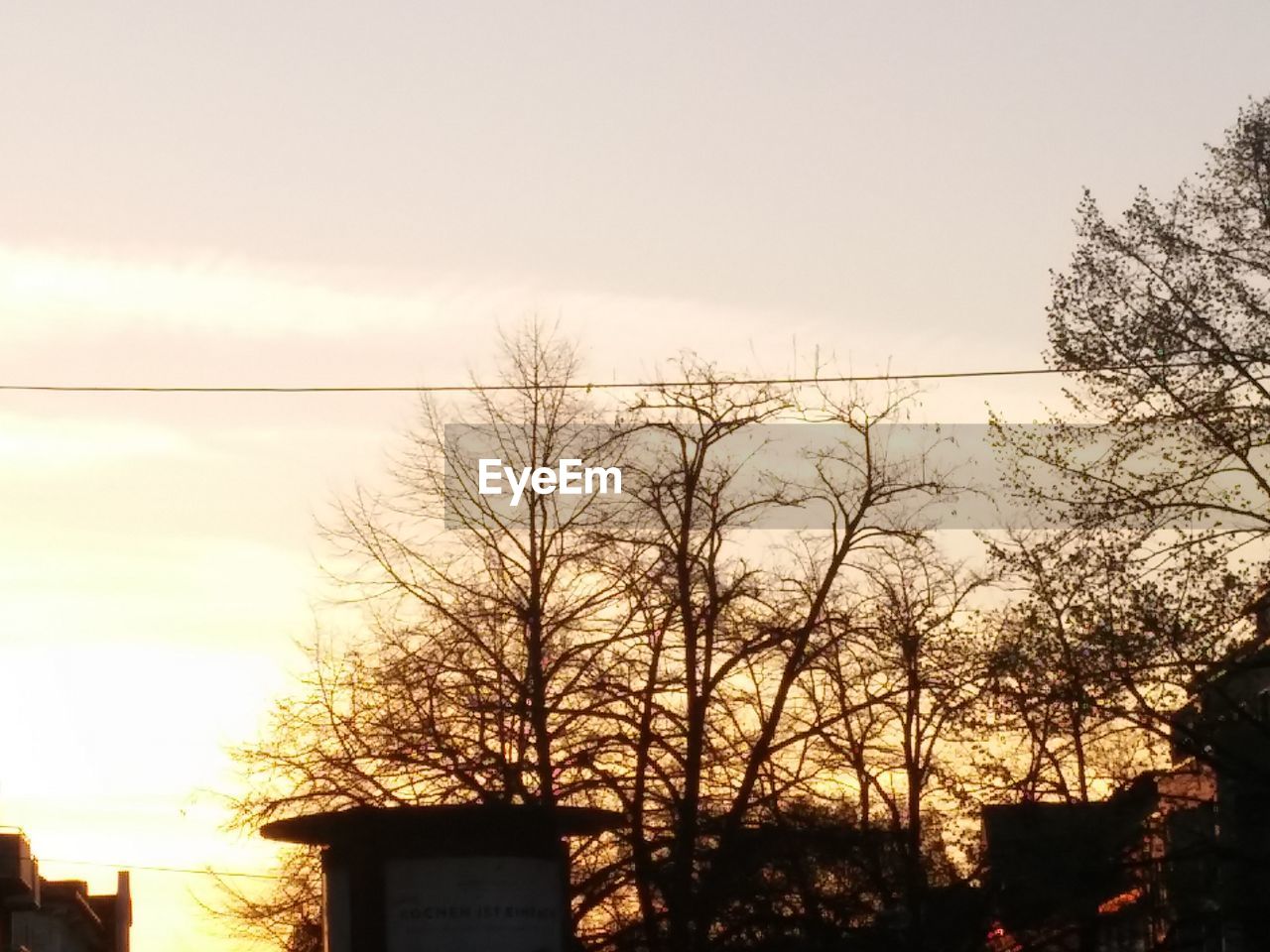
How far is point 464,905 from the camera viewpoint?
61.1 ft

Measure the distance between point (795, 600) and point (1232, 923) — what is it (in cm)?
787

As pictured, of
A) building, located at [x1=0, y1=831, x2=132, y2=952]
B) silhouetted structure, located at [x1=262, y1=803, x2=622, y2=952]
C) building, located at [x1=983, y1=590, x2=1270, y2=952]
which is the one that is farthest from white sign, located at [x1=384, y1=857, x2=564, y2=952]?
building, located at [x1=0, y1=831, x2=132, y2=952]

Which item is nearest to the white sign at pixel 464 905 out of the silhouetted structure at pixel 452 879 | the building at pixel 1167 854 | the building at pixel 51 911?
the silhouetted structure at pixel 452 879

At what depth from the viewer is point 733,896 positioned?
28625 mm

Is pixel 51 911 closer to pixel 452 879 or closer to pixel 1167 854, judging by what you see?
pixel 1167 854

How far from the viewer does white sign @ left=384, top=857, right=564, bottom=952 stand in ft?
61.0

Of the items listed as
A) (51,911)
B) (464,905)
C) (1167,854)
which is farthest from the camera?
(51,911)

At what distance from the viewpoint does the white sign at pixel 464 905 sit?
61.0ft

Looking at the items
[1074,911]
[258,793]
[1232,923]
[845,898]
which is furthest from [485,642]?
[1232,923]

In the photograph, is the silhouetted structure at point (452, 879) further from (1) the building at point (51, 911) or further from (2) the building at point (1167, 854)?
(1) the building at point (51, 911)

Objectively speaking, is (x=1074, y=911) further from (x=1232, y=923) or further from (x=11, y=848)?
(x=11, y=848)

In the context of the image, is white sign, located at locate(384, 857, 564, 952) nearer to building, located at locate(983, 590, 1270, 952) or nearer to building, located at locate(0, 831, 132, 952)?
building, located at locate(983, 590, 1270, 952)

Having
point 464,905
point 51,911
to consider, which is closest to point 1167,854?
point 464,905

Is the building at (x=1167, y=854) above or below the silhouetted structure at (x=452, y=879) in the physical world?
above
